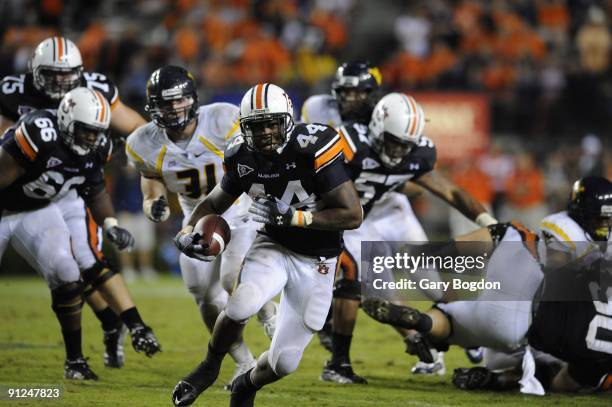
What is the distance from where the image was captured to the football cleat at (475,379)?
6.28 m

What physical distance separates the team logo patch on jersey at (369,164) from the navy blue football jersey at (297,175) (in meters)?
1.63

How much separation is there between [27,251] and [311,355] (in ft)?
7.83

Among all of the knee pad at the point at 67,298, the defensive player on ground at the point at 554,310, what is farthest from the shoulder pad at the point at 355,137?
the knee pad at the point at 67,298

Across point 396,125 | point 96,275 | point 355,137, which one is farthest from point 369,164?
point 96,275

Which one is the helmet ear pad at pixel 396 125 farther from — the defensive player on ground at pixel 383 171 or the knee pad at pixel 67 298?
the knee pad at pixel 67 298

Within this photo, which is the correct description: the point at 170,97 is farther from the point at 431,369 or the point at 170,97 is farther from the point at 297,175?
the point at 431,369

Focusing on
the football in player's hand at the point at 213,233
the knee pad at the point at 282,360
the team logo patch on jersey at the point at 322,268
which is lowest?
the knee pad at the point at 282,360

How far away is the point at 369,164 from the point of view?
6891 millimetres

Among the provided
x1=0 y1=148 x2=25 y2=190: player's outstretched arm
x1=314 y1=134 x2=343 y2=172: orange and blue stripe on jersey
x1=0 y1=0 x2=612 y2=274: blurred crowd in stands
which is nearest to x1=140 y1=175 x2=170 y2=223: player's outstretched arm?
x1=0 y1=148 x2=25 y2=190: player's outstretched arm

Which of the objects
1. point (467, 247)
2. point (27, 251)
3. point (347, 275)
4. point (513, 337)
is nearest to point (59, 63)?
point (27, 251)

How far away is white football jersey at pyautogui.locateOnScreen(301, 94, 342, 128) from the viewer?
7.75 meters

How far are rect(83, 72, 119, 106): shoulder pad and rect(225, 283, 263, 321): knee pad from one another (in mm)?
2940

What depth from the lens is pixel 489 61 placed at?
15.3m

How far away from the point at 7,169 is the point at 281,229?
204cm
